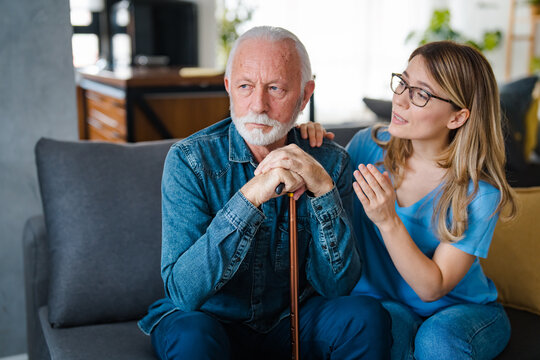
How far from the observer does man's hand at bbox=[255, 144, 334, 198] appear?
Result: 132cm

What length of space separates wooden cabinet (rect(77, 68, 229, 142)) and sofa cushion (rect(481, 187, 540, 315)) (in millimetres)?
2765

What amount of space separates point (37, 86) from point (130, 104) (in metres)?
1.93

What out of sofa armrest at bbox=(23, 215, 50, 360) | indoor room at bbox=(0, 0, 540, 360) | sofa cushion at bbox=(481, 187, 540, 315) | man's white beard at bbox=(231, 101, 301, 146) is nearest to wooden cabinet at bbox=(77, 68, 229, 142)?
indoor room at bbox=(0, 0, 540, 360)

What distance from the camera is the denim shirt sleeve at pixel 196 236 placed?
129 cm

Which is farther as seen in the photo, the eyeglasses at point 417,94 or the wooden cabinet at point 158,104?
the wooden cabinet at point 158,104

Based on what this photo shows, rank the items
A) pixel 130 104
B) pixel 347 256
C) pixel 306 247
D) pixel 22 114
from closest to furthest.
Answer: pixel 347 256, pixel 306 247, pixel 22 114, pixel 130 104

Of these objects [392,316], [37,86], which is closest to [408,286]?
[392,316]

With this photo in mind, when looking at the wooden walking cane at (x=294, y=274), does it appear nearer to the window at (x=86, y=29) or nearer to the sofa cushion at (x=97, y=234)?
the sofa cushion at (x=97, y=234)

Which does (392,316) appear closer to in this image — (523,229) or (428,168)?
(428,168)

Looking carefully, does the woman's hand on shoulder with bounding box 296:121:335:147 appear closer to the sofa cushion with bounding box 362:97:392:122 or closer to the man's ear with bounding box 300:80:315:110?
the man's ear with bounding box 300:80:315:110

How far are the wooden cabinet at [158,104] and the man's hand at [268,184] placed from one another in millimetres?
2839

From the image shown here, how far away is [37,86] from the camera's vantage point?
206 cm

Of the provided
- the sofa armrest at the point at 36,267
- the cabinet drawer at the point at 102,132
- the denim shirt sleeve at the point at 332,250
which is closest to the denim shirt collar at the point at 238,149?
the denim shirt sleeve at the point at 332,250

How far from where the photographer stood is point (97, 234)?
1.70 metres
